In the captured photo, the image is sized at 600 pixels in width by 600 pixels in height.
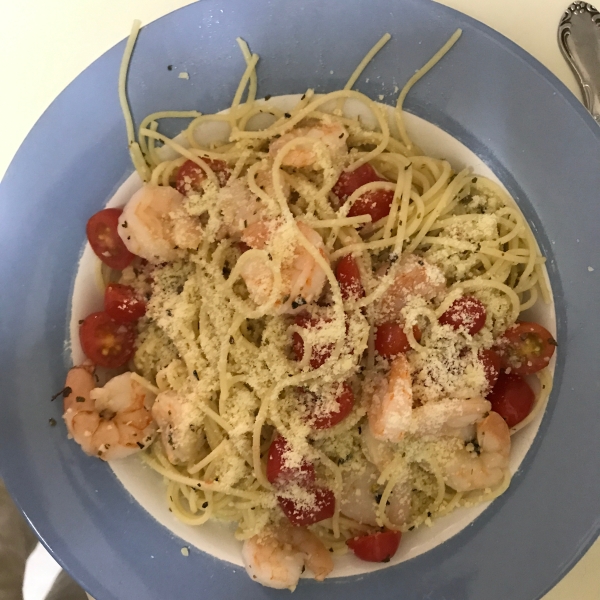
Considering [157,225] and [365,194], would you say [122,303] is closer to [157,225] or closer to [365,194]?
[157,225]

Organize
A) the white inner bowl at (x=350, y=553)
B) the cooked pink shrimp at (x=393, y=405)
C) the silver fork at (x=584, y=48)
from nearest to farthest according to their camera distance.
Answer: the cooked pink shrimp at (x=393, y=405), the white inner bowl at (x=350, y=553), the silver fork at (x=584, y=48)

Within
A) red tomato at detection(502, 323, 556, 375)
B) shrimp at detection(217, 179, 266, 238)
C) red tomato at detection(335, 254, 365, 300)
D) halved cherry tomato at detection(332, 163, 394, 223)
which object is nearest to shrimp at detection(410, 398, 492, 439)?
red tomato at detection(502, 323, 556, 375)

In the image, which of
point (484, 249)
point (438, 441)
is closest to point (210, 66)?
point (484, 249)

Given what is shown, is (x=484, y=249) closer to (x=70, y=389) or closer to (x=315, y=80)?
(x=315, y=80)

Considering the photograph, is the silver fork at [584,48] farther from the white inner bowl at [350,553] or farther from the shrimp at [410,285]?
the shrimp at [410,285]

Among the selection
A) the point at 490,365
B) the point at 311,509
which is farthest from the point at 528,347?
the point at 311,509

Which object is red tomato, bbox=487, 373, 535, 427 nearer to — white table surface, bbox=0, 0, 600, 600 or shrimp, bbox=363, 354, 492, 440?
shrimp, bbox=363, 354, 492, 440

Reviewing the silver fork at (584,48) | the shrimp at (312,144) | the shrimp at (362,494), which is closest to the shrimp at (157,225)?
the shrimp at (312,144)
